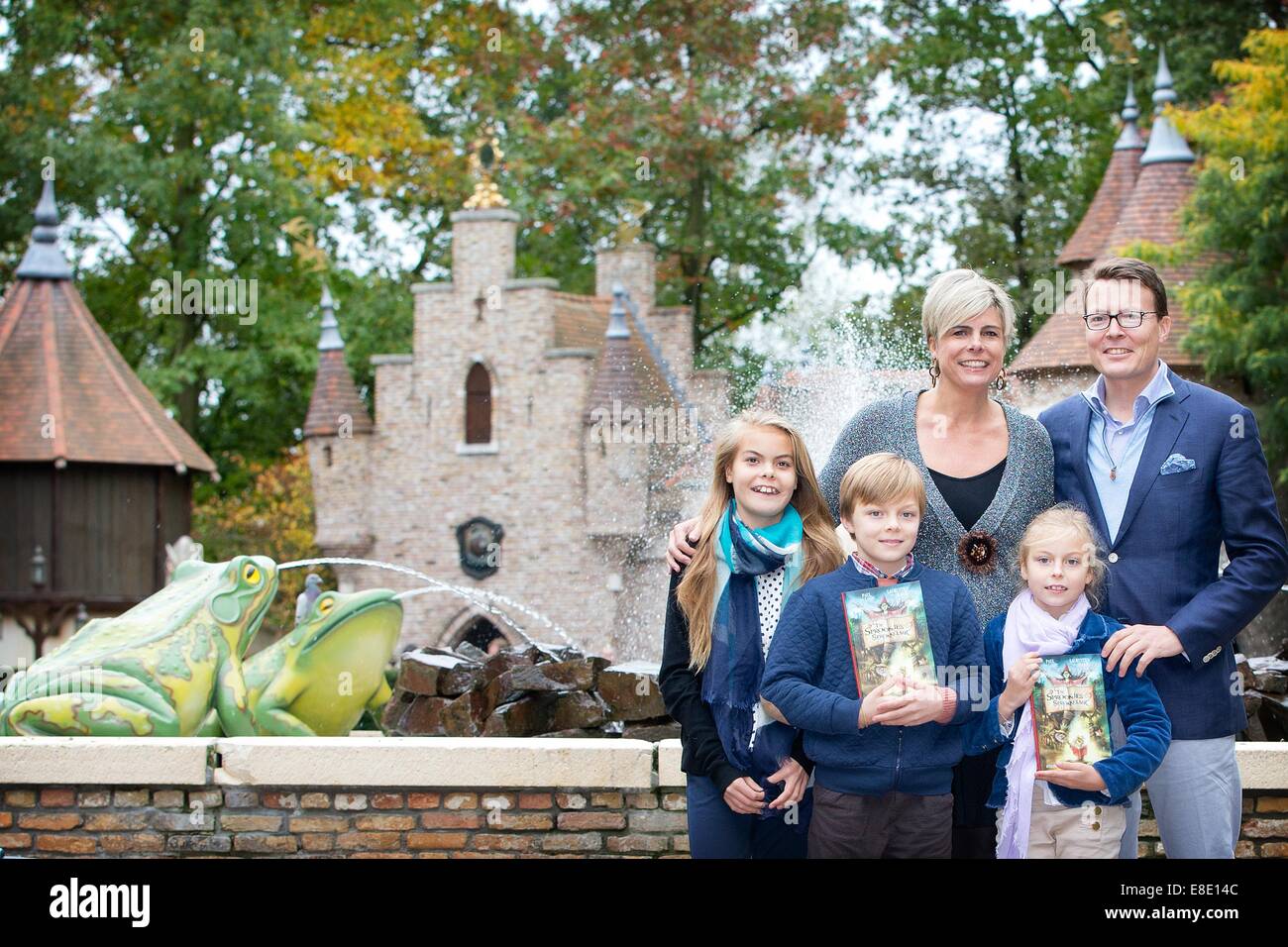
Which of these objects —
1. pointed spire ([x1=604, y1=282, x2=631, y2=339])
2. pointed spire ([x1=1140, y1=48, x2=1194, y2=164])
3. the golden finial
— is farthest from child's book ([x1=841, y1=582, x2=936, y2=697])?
the golden finial

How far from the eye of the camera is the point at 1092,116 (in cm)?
3406

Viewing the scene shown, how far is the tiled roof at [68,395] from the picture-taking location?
2833cm

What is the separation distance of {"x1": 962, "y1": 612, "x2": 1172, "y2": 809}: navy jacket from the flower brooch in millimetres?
173

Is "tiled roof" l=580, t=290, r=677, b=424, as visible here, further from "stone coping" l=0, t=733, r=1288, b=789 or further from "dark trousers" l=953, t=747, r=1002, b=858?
"dark trousers" l=953, t=747, r=1002, b=858

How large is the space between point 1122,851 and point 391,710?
4357mm

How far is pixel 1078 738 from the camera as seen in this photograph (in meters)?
4.42

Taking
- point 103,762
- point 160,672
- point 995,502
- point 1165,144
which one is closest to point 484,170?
point 1165,144

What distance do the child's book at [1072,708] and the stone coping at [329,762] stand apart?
2.36m

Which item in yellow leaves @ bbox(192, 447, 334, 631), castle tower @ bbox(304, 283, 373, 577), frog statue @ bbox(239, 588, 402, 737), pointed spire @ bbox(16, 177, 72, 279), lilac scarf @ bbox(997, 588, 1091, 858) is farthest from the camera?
yellow leaves @ bbox(192, 447, 334, 631)

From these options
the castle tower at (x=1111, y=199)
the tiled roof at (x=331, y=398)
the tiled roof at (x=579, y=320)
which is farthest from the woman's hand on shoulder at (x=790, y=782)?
the tiled roof at (x=331, y=398)

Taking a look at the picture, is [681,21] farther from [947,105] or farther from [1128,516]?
[1128,516]

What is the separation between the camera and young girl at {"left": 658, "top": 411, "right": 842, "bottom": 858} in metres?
4.54
